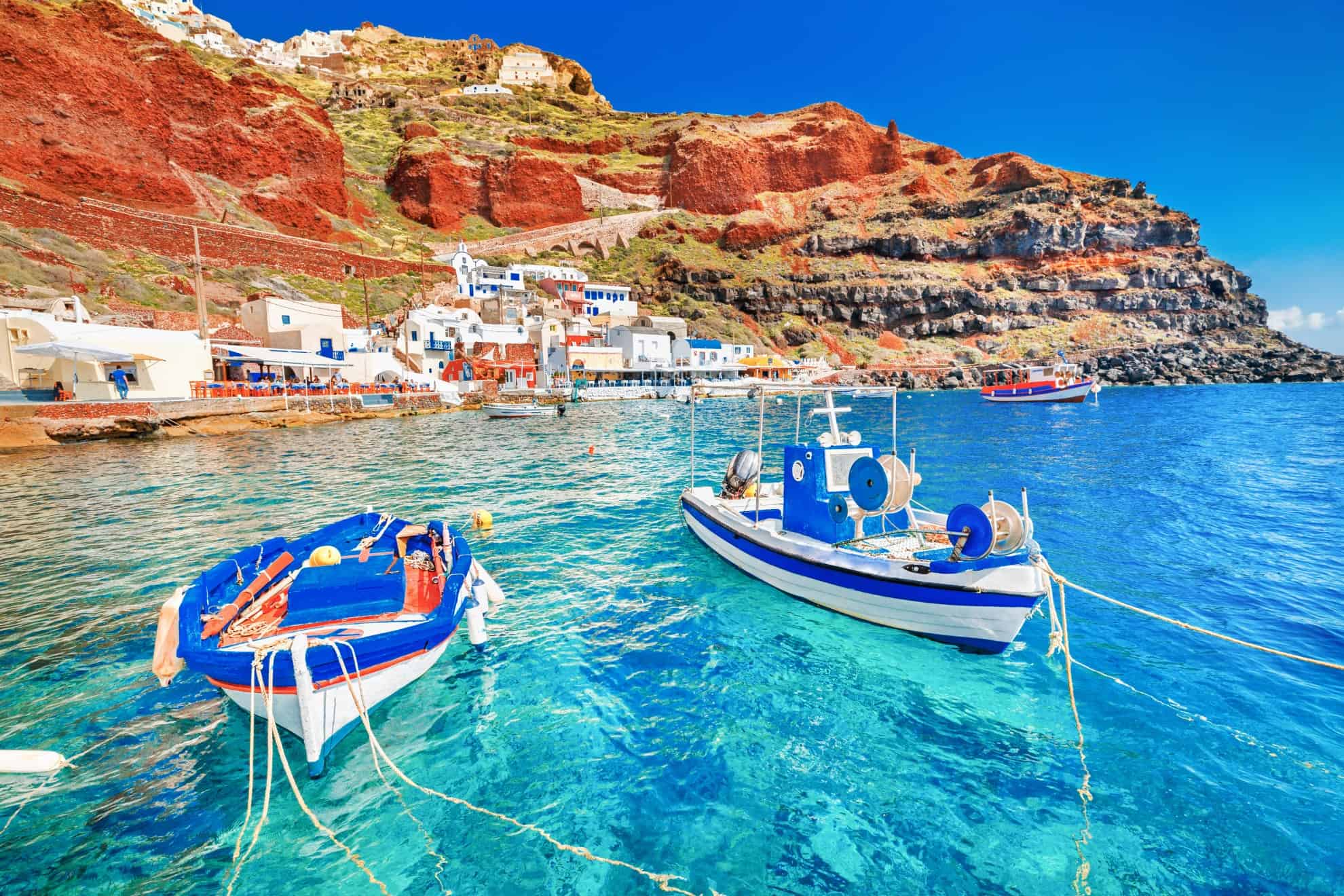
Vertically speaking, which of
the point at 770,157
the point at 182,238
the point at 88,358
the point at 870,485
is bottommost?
the point at 870,485

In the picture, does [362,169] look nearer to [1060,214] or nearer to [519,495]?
[519,495]

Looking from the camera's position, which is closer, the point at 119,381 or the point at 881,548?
the point at 881,548

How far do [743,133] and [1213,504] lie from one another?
146493mm

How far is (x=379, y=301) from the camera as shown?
69.4 meters

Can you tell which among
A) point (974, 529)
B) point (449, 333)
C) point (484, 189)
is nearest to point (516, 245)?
point (484, 189)

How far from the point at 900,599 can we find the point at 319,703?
7.94m

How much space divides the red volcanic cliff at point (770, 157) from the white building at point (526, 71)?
62364mm

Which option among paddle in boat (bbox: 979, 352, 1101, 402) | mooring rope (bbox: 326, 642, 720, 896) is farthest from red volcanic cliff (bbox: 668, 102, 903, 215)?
mooring rope (bbox: 326, 642, 720, 896)

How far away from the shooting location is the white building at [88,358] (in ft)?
104

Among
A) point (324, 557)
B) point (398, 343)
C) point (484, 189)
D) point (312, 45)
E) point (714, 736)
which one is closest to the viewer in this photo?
point (714, 736)

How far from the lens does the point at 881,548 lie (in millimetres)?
9898

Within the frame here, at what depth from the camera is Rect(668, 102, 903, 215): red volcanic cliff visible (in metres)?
126

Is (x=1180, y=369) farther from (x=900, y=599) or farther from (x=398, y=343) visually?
(x=398, y=343)

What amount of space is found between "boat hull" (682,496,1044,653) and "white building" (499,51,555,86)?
200487mm
